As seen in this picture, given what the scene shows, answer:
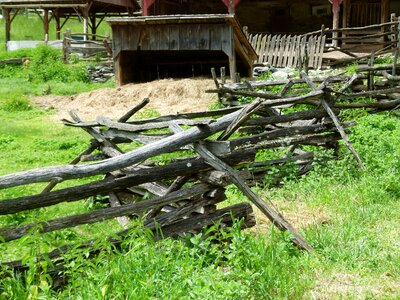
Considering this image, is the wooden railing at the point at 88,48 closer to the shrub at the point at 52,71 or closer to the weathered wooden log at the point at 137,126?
the shrub at the point at 52,71

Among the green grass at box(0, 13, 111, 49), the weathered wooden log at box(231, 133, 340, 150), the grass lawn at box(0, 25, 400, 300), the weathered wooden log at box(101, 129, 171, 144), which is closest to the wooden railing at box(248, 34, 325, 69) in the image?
the weathered wooden log at box(231, 133, 340, 150)

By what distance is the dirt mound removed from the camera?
15.0 metres

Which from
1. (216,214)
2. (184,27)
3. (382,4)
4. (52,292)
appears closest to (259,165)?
(216,214)

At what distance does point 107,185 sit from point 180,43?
11.8 metres

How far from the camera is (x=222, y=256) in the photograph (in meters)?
5.12

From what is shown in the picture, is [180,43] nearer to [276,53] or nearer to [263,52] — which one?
[276,53]

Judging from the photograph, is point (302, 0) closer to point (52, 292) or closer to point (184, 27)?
point (184, 27)

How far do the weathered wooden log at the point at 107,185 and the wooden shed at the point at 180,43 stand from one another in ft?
33.9

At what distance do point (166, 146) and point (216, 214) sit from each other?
3.01ft

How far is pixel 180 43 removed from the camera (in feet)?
54.1

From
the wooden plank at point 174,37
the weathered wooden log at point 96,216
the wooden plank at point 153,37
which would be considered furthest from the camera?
the wooden plank at point 153,37

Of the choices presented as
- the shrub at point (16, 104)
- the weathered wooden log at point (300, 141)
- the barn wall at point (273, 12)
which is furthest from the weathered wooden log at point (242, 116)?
the barn wall at point (273, 12)

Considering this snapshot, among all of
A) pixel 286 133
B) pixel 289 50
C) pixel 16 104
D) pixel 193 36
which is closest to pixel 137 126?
pixel 286 133

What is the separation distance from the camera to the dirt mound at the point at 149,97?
49.3ft
